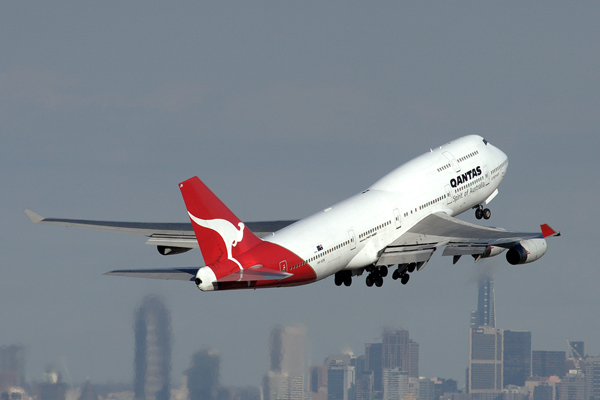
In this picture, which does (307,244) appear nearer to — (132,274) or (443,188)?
(132,274)

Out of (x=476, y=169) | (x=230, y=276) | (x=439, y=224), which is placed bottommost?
(x=230, y=276)

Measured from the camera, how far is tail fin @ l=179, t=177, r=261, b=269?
4544 centimetres

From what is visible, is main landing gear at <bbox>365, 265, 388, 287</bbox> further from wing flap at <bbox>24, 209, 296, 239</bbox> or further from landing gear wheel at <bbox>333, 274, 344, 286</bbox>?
wing flap at <bbox>24, 209, 296, 239</bbox>

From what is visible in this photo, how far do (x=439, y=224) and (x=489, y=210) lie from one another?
10086 mm

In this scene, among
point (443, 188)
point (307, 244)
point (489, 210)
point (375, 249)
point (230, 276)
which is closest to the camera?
point (230, 276)

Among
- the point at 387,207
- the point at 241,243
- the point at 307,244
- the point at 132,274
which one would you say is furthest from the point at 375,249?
the point at 132,274

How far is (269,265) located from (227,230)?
2.61 metres

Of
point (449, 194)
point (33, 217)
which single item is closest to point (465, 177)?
point (449, 194)

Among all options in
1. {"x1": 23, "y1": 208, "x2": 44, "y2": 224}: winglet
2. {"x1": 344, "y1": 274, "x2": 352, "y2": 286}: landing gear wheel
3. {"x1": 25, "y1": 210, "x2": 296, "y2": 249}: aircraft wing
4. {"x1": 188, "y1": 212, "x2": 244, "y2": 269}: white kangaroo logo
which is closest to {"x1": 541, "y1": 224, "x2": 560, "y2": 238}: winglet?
{"x1": 344, "y1": 274, "x2": 352, "y2": 286}: landing gear wheel

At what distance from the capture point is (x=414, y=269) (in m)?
57.9

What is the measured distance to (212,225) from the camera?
152 feet

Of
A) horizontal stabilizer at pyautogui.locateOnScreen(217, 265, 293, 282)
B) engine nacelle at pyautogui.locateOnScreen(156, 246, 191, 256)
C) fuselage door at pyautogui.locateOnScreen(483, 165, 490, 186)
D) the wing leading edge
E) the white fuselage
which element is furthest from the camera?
fuselage door at pyautogui.locateOnScreen(483, 165, 490, 186)

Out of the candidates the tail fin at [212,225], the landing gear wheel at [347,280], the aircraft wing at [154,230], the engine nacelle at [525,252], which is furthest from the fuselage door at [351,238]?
the aircraft wing at [154,230]

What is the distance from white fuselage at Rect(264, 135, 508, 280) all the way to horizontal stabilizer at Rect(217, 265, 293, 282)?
2.55 metres
